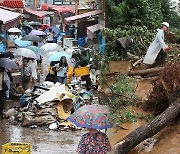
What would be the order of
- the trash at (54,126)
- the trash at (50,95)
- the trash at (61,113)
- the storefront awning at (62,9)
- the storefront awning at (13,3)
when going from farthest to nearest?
1. the storefront awning at (62,9)
2. the storefront awning at (13,3)
3. the trash at (50,95)
4. the trash at (61,113)
5. the trash at (54,126)

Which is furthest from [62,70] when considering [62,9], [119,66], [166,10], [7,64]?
[62,9]

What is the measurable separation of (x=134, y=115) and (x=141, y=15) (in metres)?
11.8

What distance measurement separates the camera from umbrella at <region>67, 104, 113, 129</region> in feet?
18.4

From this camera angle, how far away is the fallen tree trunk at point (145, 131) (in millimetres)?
7254

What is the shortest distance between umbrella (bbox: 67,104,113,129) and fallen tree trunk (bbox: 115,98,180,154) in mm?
1458

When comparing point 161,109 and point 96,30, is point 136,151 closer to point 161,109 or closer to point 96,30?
point 161,109

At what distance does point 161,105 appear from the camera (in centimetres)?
934

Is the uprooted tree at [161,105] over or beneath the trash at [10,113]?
over

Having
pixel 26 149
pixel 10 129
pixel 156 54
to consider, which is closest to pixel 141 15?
pixel 156 54

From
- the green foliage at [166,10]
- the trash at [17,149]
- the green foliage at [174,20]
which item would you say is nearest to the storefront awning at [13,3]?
the green foliage at [166,10]

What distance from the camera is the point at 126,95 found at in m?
10.7

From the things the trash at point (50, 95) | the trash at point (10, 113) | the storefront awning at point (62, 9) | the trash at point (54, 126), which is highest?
the trash at point (50, 95)

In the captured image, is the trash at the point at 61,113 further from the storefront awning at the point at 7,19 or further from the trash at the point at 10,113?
the storefront awning at the point at 7,19

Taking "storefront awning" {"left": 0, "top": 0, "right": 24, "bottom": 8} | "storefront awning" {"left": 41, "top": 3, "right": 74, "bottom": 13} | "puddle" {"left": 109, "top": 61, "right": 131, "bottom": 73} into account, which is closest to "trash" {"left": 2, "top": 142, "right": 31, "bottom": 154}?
"puddle" {"left": 109, "top": 61, "right": 131, "bottom": 73}
